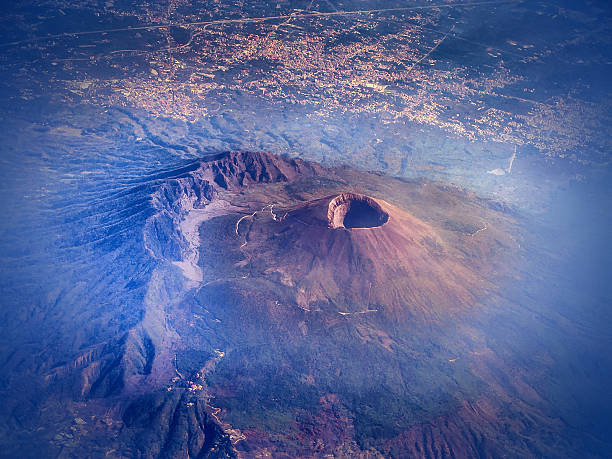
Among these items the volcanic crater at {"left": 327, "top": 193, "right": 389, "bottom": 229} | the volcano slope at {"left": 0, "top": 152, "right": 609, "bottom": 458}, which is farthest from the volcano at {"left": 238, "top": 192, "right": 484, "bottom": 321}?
the volcano slope at {"left": 0, "top": 152, "right": 609, "bottom": 458}

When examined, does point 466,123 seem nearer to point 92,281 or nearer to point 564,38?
point 564,38

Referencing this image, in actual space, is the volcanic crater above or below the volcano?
above

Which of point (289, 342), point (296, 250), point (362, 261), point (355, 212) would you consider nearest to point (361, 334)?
point (289, 342)

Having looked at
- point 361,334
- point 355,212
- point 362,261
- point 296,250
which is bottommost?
point 361,334

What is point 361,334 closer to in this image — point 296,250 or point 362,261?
point 362,261

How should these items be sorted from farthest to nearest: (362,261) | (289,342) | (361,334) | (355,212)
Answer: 1. (355,212)
2. (362,261)
3. (361,334)
4. (289,342)

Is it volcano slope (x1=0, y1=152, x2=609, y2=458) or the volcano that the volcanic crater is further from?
volcano slope (x1=0, y1=152, x2=609, y2=458)

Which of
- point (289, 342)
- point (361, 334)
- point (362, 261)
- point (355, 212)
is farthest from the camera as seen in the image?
point (355, 212)

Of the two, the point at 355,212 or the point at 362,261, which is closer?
the point at 362,261

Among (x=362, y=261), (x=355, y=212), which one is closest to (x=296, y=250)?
(x=362, y=261)

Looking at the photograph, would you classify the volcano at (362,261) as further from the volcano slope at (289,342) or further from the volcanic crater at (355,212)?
the volcano slope at (289,342)

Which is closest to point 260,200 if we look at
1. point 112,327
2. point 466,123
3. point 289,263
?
point 289,263

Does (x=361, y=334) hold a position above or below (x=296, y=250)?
below
